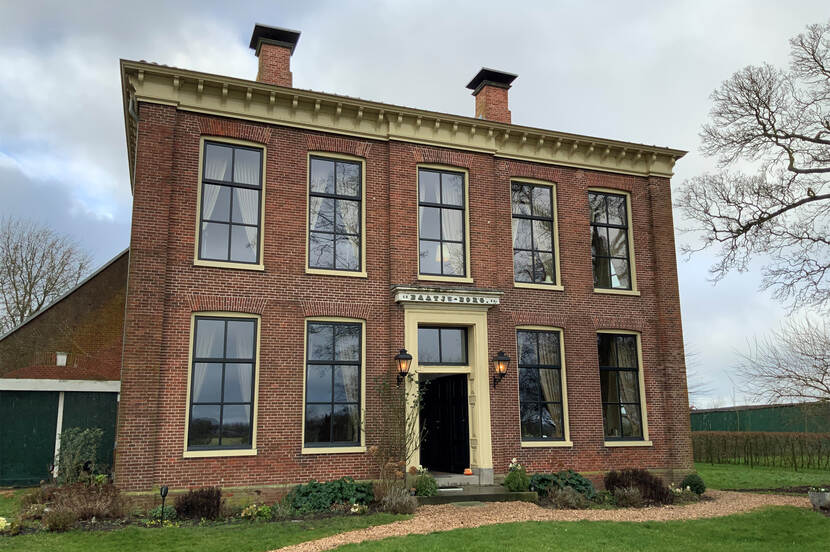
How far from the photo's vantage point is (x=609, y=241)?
17562 mm

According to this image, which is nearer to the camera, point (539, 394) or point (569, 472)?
point (569, 472)

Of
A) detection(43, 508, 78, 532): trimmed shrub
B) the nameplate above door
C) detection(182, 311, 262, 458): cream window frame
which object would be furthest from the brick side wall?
the nameplate above door

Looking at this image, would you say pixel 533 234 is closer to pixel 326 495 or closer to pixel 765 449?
pixel 326 495

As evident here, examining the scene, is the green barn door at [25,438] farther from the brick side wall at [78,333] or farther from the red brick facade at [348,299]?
the red brick facade at [348,299]

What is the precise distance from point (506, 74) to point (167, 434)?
12.2 m

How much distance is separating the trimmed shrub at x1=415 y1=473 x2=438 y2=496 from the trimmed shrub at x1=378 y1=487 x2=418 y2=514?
2.00ft

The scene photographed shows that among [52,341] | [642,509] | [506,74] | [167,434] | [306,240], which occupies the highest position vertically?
[506,74]

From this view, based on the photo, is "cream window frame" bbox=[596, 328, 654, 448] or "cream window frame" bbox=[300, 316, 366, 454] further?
"cream window frame" bbox=[596, 328, 654, 448]

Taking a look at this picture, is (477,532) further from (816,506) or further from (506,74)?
(506,74)

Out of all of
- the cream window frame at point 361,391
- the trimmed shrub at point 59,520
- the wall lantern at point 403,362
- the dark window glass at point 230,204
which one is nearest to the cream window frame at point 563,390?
the wall lantern at point 403,362

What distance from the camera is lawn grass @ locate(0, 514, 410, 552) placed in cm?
930

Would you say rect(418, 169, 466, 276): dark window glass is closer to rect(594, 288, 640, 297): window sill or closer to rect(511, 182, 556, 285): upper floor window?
rect(511, 182, 556, 285): upper floor window

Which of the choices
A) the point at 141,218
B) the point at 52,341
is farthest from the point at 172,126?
the point at 52,341

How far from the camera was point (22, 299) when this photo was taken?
2900 centimetres
